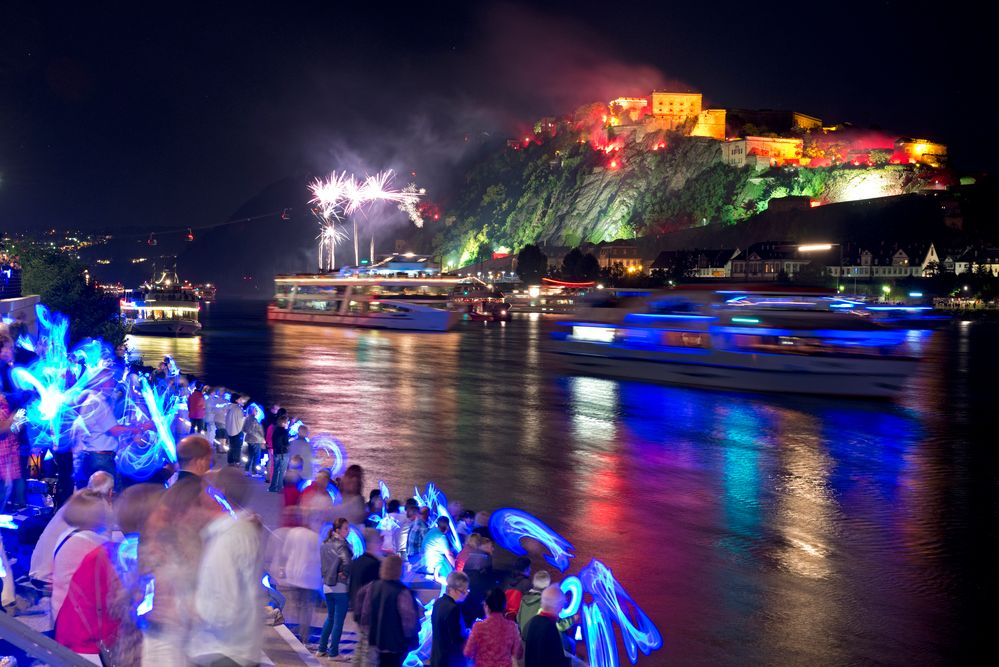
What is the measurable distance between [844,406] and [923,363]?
63.6 feet

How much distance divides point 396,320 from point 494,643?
208 ft

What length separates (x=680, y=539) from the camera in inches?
461

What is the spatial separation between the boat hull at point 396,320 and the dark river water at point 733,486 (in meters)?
31.3

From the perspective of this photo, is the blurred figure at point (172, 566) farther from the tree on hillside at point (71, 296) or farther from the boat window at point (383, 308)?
the boat window at point (383, 308)

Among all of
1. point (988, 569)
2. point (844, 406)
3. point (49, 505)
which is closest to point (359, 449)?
point (49, 505)

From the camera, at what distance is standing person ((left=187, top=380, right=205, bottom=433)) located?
1628 centimetres

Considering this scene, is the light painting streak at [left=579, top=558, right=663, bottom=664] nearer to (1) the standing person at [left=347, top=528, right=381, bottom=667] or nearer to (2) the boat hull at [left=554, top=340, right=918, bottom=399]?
(1) the standing person at [left=347, top=528, right=381, bottom=667]

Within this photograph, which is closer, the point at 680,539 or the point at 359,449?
the point at 680,539

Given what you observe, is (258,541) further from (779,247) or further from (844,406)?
(779,247)

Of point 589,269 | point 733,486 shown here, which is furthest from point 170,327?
point 589,269

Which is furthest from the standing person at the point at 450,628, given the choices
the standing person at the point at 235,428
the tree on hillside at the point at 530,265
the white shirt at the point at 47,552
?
the tree on hillside at the point at 530,265

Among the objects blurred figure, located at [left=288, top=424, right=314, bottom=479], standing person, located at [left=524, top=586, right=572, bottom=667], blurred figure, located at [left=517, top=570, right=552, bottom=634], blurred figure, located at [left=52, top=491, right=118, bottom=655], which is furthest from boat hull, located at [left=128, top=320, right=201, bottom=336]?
standing person, located at [left=524, top=586, right=572, bottom=667]

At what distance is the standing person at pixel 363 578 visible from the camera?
6.46 m

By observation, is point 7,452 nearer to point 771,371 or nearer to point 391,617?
point 391,617
